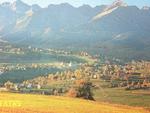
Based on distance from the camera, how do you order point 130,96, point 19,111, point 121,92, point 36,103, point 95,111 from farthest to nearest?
point 121,92 → point 130,96 → point 36,103 → point 95,111 → point 19,111

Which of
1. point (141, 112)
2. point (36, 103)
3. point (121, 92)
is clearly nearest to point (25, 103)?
point (36, 103)

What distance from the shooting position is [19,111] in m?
50.9

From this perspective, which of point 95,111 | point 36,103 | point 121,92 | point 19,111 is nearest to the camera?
point 19,111

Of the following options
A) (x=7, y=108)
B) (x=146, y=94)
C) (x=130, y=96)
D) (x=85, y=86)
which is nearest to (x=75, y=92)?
(x=85, y=86)

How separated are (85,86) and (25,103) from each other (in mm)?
50736

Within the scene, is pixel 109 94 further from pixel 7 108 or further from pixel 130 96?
pixel 7 108

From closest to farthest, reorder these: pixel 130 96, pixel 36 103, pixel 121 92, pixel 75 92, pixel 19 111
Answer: pixel 19 111 < pixel 36 103 < pixel 75 92 < pixel 130 96 < pixel 121 92

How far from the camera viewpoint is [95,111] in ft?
187

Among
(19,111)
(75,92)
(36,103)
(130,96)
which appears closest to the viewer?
(19,111)

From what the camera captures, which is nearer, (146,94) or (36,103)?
(36,103)

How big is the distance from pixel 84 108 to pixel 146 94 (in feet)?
422

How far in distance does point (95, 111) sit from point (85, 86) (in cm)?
5259

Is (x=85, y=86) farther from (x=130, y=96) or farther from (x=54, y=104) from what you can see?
(x=130, y=96)

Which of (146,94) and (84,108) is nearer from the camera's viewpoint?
(84,108)
